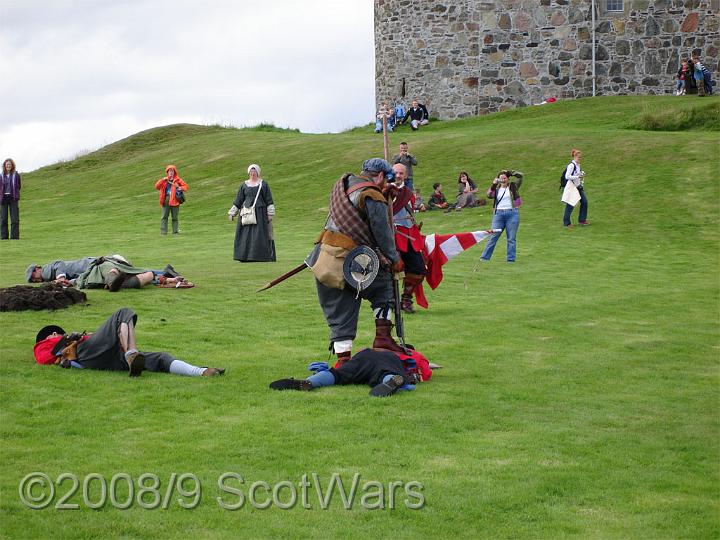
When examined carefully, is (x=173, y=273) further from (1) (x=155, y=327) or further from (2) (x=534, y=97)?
(2) (x=534, y=97)

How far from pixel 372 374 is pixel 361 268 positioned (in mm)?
1008

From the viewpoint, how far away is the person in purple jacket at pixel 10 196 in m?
28.6

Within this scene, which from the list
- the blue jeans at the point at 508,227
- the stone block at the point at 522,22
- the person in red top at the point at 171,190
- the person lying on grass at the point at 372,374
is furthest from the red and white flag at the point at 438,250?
the stone block at the point at 522,22

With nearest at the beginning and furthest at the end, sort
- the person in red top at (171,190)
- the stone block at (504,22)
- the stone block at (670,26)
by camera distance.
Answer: the person in red top at (171,190), the stone block at (670,26), the stone block at (504,22)

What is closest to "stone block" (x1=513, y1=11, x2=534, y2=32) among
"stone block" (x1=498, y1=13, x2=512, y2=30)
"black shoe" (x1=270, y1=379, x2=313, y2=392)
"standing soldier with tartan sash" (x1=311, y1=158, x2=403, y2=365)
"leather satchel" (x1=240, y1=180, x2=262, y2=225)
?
"stone block" (x1=498, y1=13, x2=512, y2=30)

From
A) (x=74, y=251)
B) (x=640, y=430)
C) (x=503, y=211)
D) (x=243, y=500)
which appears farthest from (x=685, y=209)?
(x=243, y=500)

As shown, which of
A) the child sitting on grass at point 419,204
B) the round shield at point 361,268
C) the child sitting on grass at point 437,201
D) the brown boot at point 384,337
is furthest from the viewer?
the child sitting on grass at point 437,201

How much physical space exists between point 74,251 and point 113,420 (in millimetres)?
15876

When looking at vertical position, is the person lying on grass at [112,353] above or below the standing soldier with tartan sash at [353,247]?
below

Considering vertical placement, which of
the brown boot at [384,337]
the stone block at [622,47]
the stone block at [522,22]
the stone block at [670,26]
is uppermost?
the stone block at [522,22]

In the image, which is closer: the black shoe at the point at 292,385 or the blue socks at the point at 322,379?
the black shoe at the point at 292,385

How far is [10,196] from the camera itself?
94.0ft

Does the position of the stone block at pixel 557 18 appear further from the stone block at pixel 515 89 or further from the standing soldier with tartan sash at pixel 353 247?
the standing soldier with tartan sash at pixel 353 247

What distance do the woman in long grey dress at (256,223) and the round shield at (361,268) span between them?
33.6ft
